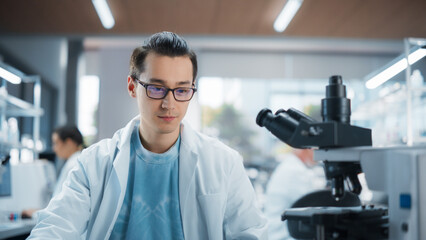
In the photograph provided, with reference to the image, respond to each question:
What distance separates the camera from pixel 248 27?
4602 millimetres

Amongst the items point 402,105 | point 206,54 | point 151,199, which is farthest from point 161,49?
point 206,54

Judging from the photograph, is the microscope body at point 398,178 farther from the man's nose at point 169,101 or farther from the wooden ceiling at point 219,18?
the wooden ceiling at point 219,18

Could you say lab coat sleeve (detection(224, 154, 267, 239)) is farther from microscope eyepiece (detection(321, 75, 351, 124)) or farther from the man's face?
microscope eyepiece (detection(321, 75, 351, 124))

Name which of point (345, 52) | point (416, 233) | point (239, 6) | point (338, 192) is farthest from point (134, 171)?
point (345, 52)

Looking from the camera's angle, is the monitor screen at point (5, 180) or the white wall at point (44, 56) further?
the white wall at point (44, 56)

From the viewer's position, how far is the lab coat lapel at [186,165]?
1424mm

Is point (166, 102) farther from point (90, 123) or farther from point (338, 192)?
point (90, 123)

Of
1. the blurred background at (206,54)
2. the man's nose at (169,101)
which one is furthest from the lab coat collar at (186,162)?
the blurred background at (206,54)

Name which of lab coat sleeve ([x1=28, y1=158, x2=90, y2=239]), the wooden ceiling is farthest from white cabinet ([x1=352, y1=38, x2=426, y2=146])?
lab coat sleeve ([x1=28, y1=158, x2=90, y2=239])

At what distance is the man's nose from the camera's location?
1310mm

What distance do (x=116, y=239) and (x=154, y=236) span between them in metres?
A: 0.13

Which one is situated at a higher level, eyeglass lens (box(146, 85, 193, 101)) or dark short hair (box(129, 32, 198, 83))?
dark short hair (box(129, 32, 198, 83))

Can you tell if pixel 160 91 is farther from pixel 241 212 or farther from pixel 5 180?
pixel 5 180

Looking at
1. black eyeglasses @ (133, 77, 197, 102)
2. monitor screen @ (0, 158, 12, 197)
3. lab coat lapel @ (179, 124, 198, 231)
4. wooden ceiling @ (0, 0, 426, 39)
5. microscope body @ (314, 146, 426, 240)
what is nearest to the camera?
microscope body @ (314, 146, 426, 240)
